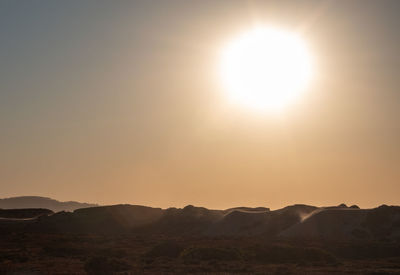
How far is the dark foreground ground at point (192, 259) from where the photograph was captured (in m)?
41.4

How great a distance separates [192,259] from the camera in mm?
50250

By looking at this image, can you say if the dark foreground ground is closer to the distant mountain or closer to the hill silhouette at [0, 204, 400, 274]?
the hill silhouette at [0, 204, 400, 274]

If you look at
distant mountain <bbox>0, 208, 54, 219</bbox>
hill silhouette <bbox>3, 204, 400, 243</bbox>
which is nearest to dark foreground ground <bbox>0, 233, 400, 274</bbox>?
hill silhouette <bbox>3, 204, 400, 243</bbox>

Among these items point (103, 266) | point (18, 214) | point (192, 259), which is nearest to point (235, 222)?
point (192, 259)

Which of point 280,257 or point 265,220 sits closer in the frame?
point 280,257

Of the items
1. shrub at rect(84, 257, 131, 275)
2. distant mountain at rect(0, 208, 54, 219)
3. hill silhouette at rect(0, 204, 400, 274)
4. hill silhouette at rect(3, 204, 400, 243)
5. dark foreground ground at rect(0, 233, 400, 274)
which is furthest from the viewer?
distant mountain at rect(0, 208, 54, 219)

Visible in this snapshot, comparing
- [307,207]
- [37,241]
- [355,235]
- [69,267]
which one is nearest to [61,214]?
[37,241]

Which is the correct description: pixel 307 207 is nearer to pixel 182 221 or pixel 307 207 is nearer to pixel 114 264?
pixel 182 221

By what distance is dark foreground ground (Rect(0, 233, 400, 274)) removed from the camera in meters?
41.4

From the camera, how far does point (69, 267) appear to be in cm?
4194

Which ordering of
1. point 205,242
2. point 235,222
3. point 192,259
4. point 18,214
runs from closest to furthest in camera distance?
point 192,259 → point 205,242 → point 235,222 → point 18,214

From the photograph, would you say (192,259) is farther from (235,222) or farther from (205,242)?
(235,222)

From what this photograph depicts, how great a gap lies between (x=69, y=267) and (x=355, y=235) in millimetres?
58076

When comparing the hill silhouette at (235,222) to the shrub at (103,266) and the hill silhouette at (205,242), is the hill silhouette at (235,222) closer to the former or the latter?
the hill silhouette at (205,242)
